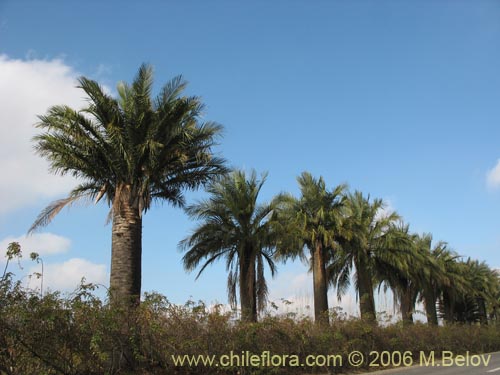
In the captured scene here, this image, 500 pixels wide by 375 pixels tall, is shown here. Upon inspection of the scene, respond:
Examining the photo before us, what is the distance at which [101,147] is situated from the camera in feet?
50.2

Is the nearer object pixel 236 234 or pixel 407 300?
pixel 236 234

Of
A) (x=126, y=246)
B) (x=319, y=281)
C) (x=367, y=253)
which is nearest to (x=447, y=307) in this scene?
(x=367, y=253)

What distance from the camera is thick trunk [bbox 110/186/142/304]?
1393 cm

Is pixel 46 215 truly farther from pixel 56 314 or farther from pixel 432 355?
pixel 432 355

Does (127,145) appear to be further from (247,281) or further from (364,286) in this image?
(364,286)

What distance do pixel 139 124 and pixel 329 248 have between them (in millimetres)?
14662

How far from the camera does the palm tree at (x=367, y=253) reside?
27406mm

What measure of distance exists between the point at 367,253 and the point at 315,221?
588 cm

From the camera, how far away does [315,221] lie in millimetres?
24750

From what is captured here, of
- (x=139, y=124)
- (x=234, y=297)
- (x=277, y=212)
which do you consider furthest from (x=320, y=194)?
(x=139, y=124)

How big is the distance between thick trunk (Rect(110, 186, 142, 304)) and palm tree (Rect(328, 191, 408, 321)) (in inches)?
581

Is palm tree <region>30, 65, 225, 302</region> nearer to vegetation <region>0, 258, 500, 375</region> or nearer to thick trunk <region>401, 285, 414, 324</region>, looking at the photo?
vegetation <region>0, 258, 500, 375</region>

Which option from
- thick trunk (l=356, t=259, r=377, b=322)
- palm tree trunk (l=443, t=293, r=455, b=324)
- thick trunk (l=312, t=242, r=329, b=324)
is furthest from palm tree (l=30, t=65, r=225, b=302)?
palm tree trunk (l=443, t=293, r=455, b=324)

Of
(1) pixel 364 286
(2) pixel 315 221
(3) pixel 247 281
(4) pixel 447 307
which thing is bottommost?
(4) pixel 447 307
